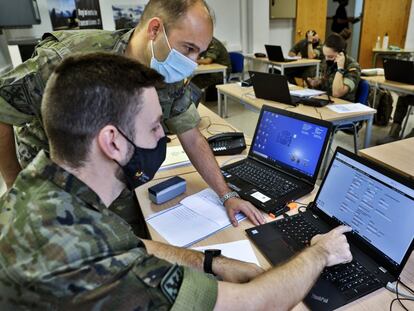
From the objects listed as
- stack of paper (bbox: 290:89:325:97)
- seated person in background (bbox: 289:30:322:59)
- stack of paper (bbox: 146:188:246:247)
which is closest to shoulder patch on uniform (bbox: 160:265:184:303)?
stack of paper (bbox: 146:188:246:247)

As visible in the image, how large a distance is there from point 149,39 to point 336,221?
0.97 m

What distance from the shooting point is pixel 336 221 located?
106 cm

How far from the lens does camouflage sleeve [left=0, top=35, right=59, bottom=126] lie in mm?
1251

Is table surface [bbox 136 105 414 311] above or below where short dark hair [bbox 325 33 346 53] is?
below

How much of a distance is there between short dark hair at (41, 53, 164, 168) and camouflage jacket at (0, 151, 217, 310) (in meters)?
0.06

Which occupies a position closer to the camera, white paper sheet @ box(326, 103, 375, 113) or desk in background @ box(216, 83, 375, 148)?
desk in background @ box(216, 83, 375, 148)

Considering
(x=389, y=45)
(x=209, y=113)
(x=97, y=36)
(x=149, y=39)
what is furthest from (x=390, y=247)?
(x=389, y=45)

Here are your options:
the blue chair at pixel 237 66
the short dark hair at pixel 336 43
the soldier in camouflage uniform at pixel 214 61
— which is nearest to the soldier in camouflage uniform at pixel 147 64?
the short dark hair at pixel 336 43

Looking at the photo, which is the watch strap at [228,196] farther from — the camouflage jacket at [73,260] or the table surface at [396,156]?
the table surface at [396,156]

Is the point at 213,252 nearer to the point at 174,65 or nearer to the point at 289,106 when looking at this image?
the point at 174,65

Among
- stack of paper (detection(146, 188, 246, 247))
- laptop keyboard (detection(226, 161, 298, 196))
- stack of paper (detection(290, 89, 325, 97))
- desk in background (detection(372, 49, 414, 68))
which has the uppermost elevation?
laptop keyboard (detection(226, 161, 298, 196))

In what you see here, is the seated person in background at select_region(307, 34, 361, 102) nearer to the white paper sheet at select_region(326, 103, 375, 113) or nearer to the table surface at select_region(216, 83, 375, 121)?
the table surface at select_region(216, 83, 375, 121)

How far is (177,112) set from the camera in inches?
59.0

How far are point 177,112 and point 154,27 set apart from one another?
0.37 metres
